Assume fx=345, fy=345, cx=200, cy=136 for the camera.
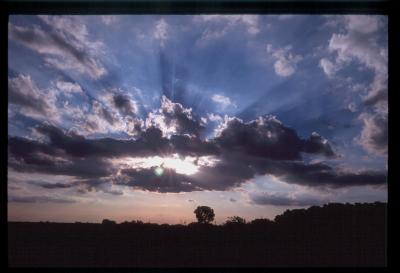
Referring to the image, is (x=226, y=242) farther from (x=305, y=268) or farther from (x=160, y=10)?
(x=160, y=10)

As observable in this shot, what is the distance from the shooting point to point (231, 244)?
23.9ft

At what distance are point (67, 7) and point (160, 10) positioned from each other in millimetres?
586

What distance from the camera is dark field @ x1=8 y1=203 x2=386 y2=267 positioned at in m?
2.15

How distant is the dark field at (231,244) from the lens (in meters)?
2.15

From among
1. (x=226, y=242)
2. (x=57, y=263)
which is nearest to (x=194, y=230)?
(x=226, y=242)
